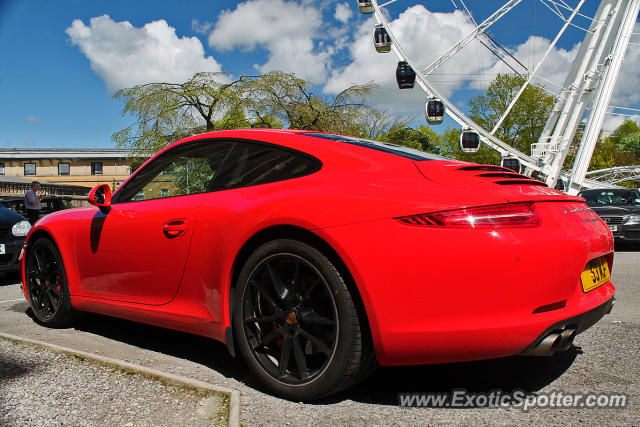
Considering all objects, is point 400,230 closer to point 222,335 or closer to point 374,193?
point 374,193

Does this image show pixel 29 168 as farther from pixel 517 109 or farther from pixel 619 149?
pixel 619 149

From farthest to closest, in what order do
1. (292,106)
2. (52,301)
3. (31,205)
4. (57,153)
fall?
(57,153), (292,106), (31,205), (52,301)

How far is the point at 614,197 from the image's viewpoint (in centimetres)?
1182

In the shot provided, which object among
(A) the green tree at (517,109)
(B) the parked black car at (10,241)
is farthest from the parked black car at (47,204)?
(A) the green tree at (517,109)

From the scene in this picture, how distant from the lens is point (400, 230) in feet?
6.62

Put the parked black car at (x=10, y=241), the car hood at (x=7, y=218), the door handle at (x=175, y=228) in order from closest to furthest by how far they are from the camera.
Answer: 1. the door handle at (x=175, y=228)
2. the parked black car at (x=10, y=241)
3. the car hood at (x=7, y=218)

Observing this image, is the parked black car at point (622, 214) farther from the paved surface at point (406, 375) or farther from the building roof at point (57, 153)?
the building roof at point (57, 153)

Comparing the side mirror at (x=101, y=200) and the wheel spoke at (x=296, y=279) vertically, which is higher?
the side mirror at (x=101, y=200)

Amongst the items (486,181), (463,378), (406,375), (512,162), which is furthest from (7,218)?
(512,162)

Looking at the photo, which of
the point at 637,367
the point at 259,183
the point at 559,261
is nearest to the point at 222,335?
the point at 259,183

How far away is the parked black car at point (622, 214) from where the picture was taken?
1018cm

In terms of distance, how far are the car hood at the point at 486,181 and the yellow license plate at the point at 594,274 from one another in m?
0.31

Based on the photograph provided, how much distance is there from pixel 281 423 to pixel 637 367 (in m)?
1.94

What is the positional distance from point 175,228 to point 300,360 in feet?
3.39
